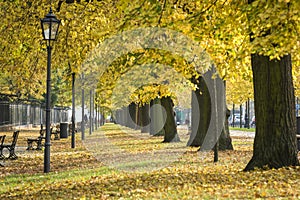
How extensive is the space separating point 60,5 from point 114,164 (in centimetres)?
535

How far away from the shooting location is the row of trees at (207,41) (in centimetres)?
1165

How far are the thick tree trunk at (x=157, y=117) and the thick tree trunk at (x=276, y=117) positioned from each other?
24896 millimetres

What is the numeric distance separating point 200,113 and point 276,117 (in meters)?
12.3

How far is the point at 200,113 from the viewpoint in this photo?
26.7m

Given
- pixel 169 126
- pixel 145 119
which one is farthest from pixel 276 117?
pixel 145 119

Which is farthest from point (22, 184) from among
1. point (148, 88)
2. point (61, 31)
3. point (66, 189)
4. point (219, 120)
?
point (148, 88)

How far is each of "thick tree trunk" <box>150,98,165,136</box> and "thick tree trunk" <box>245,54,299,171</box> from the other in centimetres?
2490

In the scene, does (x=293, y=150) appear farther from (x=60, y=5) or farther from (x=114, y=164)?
(x=60, y=5)

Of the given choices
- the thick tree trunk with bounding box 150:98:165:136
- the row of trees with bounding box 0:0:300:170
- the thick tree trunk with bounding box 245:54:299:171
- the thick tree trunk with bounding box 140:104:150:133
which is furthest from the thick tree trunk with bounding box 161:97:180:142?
the thick tree trunk with bounding box 245:54:299:171

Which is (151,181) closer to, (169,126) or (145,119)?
(169,126)

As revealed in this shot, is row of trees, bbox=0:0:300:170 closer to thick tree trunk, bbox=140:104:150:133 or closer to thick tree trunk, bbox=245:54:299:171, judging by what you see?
thick tree trunk, bbox=245:54:299:171

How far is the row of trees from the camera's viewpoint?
11.6m

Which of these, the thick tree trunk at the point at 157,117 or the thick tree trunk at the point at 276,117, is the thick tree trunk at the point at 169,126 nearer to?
the thick tree trunk at the point at 157,117

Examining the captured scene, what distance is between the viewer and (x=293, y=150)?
14414 millimetres
